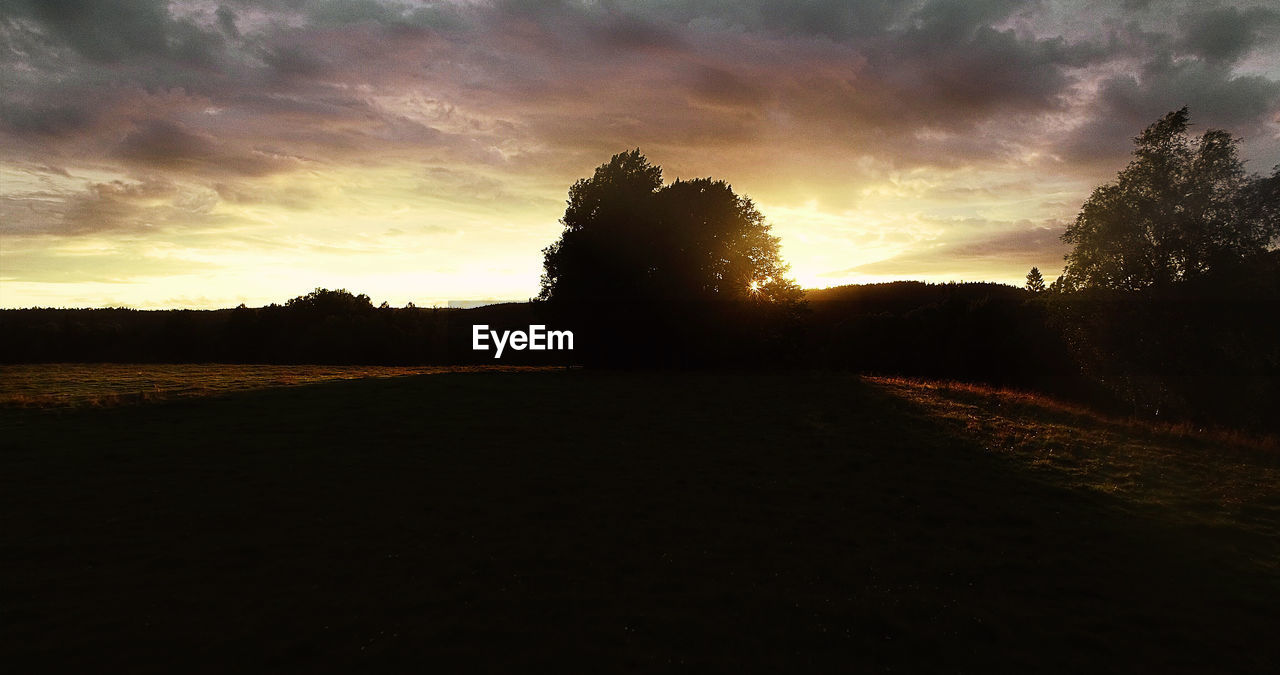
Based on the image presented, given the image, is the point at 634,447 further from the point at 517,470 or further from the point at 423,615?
the point at 423,615

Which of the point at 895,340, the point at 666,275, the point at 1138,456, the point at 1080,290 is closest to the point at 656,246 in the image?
the point at 666,275

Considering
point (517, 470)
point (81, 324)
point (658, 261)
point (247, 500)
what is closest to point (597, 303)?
point (658, 261)

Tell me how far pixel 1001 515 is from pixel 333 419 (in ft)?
98.0

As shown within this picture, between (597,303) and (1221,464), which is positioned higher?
(597,303)

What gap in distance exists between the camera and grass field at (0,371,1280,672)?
38.6ft

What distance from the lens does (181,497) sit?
20.3m

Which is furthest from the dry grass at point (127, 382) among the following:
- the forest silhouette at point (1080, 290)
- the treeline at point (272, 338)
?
the treeline at point (272, 338)

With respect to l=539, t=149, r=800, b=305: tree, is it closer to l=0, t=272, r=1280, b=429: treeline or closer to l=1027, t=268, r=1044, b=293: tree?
l=0, t=272, r=1280, b=429: treeline

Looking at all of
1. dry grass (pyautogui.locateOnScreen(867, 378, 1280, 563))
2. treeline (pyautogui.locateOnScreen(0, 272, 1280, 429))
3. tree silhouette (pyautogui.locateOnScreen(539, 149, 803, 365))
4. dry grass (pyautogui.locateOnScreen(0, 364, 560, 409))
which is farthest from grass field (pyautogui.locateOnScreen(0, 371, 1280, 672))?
tree silhouette (pyautogui.locateOnScreen(539, 149, 803, 365))

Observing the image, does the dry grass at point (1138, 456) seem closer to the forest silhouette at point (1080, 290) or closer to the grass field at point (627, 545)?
the grass field at point (627, 545)

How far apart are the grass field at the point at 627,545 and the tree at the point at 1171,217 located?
21907 mm

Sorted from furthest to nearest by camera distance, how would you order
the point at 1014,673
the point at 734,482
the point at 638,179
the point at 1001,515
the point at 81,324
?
the point at 81,324 → the point at 638,179 → the point at 734,482 → the point at 1001,515 → the point at 1014,673

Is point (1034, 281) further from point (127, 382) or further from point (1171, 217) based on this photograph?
point (127, 382)

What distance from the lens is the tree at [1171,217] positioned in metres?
46.3
